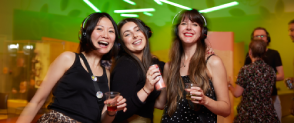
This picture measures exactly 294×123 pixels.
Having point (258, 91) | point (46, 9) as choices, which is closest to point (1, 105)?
point (46, 9)

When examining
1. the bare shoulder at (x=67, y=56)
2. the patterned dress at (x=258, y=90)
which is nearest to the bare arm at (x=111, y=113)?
the bare shoulder at (x=67, y=56)

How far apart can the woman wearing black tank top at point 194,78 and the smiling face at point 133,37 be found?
37 cm

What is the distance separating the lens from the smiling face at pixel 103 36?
201 cm

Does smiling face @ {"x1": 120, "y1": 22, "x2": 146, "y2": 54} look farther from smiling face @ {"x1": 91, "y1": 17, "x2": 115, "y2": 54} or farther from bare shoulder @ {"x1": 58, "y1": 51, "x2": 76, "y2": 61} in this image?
bare shoulder @ {"x1": 58, "y1": 51, "x2": 76, "y2": 61}

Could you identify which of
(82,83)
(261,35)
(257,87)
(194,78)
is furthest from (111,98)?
(261,35)

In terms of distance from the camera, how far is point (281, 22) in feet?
17.8

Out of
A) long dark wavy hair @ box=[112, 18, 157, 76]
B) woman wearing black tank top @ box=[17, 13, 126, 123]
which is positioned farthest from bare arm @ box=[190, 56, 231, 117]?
woman wearing black tank top @ box=[17, 13, 126, 123]

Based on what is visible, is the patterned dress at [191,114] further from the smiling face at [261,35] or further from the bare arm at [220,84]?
the smiling face at [261,35]

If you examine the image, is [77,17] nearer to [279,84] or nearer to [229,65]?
[229,65]

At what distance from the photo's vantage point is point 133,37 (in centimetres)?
223

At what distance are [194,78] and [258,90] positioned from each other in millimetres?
1977

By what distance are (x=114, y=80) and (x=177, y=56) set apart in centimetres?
70

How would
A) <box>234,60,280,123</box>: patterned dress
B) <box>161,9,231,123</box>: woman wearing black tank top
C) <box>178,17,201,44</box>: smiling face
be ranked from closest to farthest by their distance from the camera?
1. <box>161,9,231,123</box>: woman wearing black tank top
2. <box>178,17,201,44</box>: smiling face
3. <box>234,60,280,123</box>: patterned dress

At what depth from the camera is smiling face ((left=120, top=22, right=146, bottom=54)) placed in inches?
87.6
